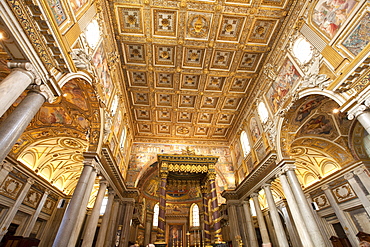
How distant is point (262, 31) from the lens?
36.1 ft

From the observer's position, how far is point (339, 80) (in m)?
6.63

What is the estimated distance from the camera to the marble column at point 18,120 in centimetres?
417

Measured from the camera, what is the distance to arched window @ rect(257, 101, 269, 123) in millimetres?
12212

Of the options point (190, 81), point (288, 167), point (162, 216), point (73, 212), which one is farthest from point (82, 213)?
point (190, 81)

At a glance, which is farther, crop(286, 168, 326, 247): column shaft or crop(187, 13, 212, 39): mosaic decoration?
crop(187, 13, 212, 39): mosaic decoration

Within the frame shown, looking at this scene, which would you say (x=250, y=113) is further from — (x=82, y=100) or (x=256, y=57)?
(x=82, y=100)

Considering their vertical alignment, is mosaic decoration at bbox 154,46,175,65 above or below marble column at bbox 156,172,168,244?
above

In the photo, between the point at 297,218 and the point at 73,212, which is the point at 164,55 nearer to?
the point at 73,212

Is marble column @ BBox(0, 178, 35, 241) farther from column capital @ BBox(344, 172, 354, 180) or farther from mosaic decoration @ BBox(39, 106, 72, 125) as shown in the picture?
column capital @ BBox(344, 172, 354, 180)

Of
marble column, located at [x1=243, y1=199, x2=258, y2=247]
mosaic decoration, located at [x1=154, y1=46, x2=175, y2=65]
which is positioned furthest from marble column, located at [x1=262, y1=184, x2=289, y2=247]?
mosaic decoration, located at [x1=154, y1=46, x2=175, y2=65]

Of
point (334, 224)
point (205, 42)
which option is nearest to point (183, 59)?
point (205, 42)

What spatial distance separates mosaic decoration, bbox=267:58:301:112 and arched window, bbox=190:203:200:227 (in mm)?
16226

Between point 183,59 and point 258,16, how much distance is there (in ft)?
16.5

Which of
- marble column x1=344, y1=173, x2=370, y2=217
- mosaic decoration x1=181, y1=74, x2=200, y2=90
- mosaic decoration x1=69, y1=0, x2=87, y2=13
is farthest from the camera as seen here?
mosaic decoration x1=181, y1=74, x2=200, y2=90
